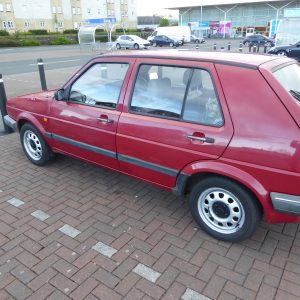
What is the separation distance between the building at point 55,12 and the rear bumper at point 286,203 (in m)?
48.2

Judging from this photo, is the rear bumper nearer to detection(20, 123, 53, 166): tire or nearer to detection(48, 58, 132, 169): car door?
detection(48, 58, 132, 169): car door

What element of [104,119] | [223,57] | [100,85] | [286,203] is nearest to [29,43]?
[100,85]

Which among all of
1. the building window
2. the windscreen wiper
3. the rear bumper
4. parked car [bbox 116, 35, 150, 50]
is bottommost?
the rear bumper

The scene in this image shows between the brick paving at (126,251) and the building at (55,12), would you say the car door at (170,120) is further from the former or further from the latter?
the building at (55,12)

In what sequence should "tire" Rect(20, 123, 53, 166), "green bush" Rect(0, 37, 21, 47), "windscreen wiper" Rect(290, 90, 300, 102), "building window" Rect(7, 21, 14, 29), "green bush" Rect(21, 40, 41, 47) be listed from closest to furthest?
"windscreen wiper" Rect(290, 90, 300, 102), "tire" Rect(20, 123, 53, 166), "green bush" Rect(0, 37, 21, 47), "green bush" Rect(21, 40, 41, 47), "building window" Rect(7, 21, 14, 29)

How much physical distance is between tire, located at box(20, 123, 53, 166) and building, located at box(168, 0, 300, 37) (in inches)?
2286

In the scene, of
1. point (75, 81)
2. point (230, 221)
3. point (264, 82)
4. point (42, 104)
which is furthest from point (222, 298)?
point (42, 104)

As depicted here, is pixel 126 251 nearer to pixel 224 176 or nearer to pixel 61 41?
pixel 224 176

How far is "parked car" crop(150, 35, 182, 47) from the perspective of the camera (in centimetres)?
3678

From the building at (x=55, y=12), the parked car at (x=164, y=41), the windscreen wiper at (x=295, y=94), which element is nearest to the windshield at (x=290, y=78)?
the windscreen wiper at (x=295, y=94)

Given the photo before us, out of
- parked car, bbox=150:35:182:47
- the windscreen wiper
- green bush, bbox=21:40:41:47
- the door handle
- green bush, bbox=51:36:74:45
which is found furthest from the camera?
green bush, bbox=51:36:74:45

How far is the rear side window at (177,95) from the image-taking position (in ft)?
8.66

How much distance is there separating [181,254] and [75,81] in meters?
2.35

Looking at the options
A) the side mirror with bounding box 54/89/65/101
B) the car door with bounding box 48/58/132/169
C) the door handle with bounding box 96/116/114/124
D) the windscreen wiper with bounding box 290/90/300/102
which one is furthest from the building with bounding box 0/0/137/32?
the windscreen wiper with bounding box 290/90/300/102
